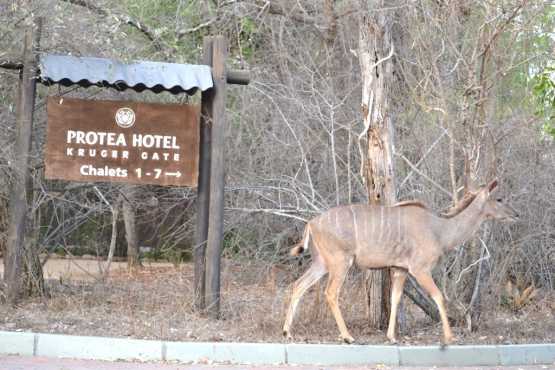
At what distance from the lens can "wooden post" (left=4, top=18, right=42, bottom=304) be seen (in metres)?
12.2

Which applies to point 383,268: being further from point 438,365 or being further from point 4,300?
point 4,300

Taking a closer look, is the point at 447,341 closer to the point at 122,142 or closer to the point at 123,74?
the point at 122,142

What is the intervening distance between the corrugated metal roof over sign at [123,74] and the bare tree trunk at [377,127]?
2011 millimetres

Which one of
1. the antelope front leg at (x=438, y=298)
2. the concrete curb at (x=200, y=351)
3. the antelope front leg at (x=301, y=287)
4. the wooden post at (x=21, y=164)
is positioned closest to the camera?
the concrete curb at (x=200, y=351)

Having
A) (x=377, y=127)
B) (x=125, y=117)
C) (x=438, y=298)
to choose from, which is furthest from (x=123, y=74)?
(x=438, y=298)

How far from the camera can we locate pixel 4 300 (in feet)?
40.4

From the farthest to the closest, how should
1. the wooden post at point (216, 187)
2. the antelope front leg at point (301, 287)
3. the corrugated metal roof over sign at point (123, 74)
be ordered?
the wooden post at point (216, 187) < the corrugated metal roof over sign at point (123, 74) < the antelope front leg at point (301, 287)

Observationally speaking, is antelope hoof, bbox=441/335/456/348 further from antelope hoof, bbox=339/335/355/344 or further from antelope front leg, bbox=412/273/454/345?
antelope hoof, bbox=339/335/355/344

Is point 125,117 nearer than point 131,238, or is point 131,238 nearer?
point 125,117

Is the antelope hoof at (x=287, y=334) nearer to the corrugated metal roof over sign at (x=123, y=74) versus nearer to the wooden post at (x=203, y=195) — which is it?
the wooden post at (x=203, y=195)

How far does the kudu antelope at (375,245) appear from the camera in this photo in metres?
11.4

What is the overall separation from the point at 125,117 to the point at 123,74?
64cm

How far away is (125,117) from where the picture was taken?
12.6 meters

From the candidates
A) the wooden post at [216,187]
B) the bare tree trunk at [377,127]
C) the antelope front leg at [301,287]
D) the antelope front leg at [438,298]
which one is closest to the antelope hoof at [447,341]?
the antelope front leg at [438,298]
